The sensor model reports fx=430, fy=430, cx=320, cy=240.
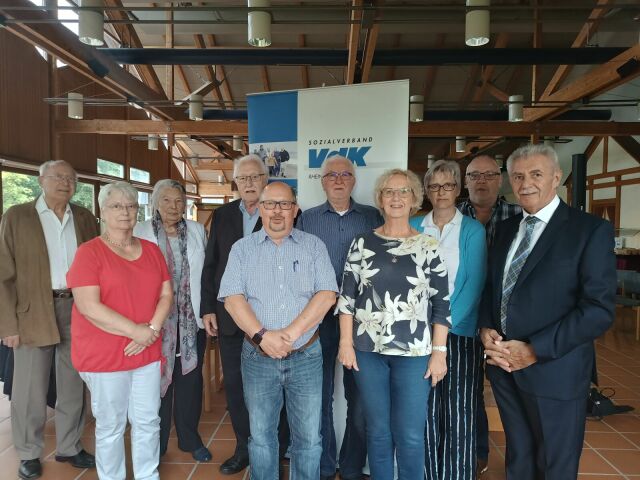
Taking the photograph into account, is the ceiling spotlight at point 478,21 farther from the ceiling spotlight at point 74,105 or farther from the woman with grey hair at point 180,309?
the ceiling spotlight at point 74,105

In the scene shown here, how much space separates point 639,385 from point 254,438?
4337 millimetres

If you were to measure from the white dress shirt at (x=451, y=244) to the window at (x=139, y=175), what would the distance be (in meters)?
12.7

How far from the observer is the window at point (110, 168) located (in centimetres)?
1158

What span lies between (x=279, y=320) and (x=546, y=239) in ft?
3.93

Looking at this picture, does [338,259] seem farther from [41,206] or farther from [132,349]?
[41,206]

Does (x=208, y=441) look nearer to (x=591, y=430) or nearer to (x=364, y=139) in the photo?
(x=364, y=139)

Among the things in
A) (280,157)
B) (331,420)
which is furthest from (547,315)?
(280,157)

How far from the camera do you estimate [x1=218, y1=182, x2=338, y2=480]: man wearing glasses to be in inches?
78.2

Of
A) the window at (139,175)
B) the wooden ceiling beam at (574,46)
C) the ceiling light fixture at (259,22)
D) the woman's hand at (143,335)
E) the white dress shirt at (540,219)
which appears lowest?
the woman's hand at (143,335)

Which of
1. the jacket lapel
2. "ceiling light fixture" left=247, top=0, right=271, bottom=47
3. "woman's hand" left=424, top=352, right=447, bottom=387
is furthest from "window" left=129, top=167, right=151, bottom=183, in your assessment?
the jacket lapel

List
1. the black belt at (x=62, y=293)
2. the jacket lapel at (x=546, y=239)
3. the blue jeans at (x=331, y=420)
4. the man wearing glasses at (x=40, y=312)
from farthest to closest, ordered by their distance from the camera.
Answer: the black belt at (x=62, y=293) → the man wearing glasses at (x=40, y=312) → the blue jeans at (x=331, y=420) → the jacket lapel at (x=546, y=239)

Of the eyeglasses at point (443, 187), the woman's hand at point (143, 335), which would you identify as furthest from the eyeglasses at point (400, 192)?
the woman's hand at point (143, 335)

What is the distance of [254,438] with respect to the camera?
6.77 feet

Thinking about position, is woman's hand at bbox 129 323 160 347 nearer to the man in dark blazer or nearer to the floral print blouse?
the floral print blouse
